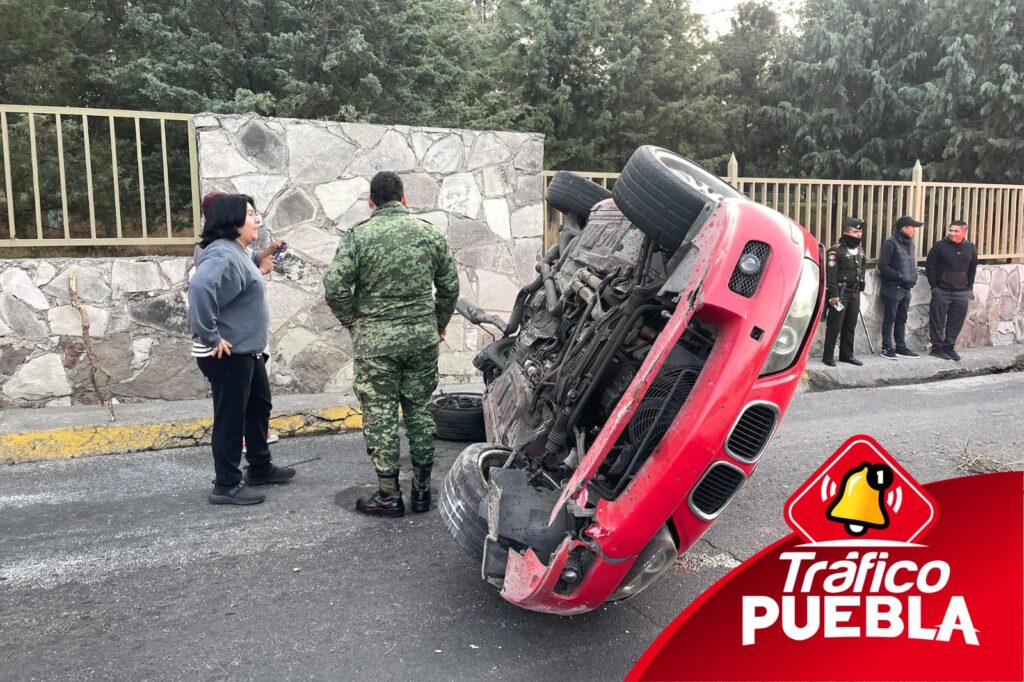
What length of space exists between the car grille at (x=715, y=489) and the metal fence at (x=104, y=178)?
496 cm

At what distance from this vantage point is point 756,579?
2836 mm

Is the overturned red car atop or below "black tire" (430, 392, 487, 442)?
atop

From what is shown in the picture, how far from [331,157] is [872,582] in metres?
5.70

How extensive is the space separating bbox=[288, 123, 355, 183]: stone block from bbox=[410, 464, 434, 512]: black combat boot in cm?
351

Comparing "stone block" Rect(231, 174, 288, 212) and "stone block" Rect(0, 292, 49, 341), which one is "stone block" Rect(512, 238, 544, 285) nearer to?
"stone block" Rect(231, 174, 288, 212)

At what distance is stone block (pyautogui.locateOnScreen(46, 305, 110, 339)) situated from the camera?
20.3 feet

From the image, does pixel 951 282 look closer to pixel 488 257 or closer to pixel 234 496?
pixel 488 257

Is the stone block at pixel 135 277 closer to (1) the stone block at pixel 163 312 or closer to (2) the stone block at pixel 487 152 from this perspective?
(1) the stone block at pixel 163 312

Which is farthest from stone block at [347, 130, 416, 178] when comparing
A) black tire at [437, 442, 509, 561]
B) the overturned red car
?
black tire at [437, 442, 509, 561]

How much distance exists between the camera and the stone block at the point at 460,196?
745 cm

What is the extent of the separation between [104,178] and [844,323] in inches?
308

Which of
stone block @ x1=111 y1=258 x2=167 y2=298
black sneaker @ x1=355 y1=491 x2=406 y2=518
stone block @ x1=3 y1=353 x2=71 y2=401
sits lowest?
black sneaker @ x1=355 y1=491 x2=406 y2=518

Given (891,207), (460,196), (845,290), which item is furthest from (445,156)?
(891,207)

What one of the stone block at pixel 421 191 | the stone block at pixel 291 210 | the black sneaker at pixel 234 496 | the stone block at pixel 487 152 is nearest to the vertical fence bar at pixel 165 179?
the stone block at pixel 291 210
